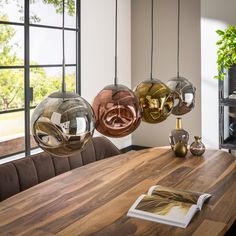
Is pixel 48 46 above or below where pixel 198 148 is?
above

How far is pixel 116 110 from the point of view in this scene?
176 cm

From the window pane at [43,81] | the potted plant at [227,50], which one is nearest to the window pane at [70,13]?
the window pane at [43,81]

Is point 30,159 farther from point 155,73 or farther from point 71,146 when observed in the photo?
point 155,73

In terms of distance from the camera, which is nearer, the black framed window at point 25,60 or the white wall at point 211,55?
the black framed window at point 25,60

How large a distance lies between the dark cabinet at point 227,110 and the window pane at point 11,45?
2.03 meters

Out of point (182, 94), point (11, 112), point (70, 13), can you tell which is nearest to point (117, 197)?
point (182, 94)

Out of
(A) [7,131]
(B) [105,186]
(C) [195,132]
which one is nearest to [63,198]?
(B) [105,186]

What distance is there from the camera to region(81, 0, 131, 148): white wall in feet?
15.9

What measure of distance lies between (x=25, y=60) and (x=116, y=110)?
2.58 metres

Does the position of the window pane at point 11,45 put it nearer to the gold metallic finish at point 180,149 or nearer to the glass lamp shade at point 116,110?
the gold metallic finish at point 180,149

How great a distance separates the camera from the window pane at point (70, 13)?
4.60m

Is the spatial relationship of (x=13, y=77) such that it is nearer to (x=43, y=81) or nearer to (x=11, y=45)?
(x=11, y=45)

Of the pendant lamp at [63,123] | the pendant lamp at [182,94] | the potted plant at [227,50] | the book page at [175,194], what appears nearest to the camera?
the pendant lamp at [63,123]

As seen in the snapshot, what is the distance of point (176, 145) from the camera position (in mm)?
2932
